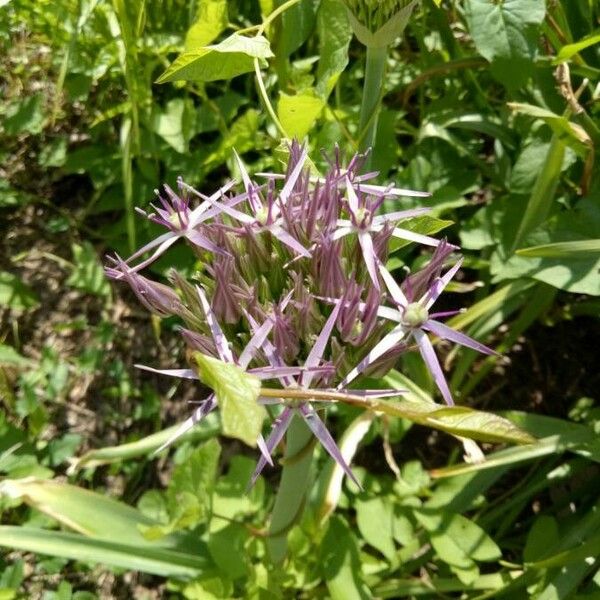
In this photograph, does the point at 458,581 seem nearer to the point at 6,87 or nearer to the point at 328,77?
the point at 328,77

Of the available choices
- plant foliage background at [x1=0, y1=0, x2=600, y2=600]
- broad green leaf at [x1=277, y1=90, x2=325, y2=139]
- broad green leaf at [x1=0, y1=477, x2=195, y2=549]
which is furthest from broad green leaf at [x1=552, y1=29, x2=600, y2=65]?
broad green leaf at [x1=0, y1=477, x2=195, y2=549]

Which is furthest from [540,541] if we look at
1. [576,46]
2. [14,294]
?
[14,294]

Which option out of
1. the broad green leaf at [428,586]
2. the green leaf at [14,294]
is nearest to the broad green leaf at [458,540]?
the broad green leaf at [428,586]

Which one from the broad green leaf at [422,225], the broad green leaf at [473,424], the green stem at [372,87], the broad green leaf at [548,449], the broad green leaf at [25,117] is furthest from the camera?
the broad green leaf at [25,117]

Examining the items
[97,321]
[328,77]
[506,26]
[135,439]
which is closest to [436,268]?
[328,77]

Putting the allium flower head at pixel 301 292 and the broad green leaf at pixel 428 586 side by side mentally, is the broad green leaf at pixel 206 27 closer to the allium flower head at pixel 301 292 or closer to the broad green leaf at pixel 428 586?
the allium flower head at pixel 301 292

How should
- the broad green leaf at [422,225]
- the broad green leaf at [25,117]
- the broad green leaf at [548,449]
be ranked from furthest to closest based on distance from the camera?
the broad green leaf at [25,117] < the broad green leaf at [548,449] < the broad green leaf at [422,225]

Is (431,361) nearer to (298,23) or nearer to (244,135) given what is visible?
(298,23)

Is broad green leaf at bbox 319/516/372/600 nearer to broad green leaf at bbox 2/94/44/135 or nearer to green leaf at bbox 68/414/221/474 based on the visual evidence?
green leaf at bbox 68/414/221/474
